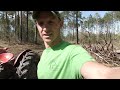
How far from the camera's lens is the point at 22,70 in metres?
2.63

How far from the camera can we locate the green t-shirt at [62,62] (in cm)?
100

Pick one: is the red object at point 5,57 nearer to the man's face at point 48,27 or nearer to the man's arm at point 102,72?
the man's face at point 48,27

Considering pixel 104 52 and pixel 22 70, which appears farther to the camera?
pixel 104 52

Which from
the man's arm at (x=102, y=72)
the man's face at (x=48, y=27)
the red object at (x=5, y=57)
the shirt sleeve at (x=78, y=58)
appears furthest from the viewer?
the red object at (x=5, y=57)

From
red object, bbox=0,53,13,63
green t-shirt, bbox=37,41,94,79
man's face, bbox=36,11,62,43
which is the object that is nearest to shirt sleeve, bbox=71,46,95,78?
green t-shirt, bbox=37,41,94,79

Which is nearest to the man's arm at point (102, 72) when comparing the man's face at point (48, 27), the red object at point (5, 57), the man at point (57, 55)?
the man at point (57, 55)

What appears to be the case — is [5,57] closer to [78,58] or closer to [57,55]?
[57,55]

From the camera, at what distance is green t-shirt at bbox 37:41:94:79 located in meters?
1.00

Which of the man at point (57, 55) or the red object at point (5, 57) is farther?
the red object at point (5, 57)

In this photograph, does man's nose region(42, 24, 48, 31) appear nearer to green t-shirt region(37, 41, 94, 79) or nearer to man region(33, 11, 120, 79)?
man region(33, 11, 120, 79)
